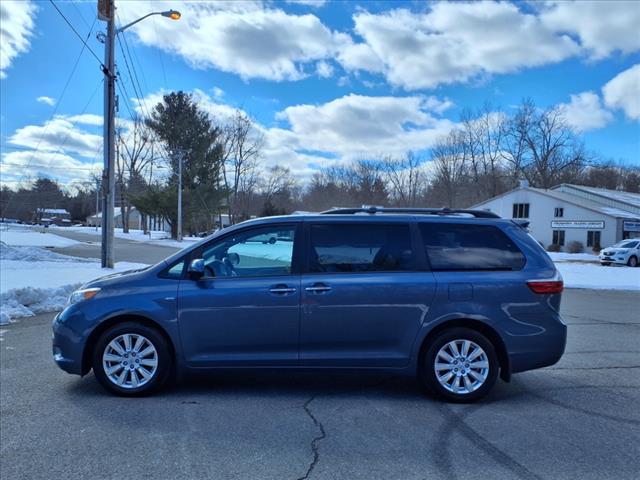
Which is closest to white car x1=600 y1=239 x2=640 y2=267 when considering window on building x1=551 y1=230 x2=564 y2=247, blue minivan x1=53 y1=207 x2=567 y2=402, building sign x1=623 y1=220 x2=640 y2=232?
building sign x1=623 y1=220 x2=640 y2=232

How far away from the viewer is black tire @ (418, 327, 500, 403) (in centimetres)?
489

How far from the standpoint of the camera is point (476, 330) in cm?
499

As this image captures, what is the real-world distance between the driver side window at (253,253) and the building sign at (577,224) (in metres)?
47.8

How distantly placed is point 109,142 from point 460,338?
15.2 m

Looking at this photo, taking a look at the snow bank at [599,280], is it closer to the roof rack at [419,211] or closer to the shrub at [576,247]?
the roof rack at [419,211]

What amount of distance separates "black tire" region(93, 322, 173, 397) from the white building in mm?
42121

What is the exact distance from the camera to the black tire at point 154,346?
4.91 meters

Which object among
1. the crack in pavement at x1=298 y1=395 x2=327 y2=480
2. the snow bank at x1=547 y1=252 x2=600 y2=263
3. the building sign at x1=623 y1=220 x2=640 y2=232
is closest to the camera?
the crack in pavement at x1=298 y1=395 x2=327 y2=480

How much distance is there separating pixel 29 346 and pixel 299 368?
173 inches

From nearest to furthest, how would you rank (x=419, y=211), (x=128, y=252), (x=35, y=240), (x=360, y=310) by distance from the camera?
(x=360, y=310), (x=419, y=211), (x=128, y=252), (x=35, y=240)

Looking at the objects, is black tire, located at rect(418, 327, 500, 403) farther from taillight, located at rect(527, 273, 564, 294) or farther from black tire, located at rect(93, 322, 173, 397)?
black tire, located at rect(93, 322, 173, 397)

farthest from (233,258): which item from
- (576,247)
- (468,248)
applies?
(576,247)

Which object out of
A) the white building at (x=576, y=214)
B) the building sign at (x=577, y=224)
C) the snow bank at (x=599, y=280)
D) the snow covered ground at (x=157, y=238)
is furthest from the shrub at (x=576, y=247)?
the snow covered ground at (x=157, y=238)

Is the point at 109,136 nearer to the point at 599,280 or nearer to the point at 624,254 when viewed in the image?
the point at 599,280
